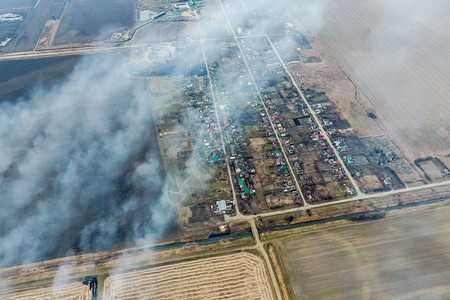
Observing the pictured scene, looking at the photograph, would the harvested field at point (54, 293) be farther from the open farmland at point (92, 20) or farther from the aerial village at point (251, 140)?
the open farmland at point (92, 20)

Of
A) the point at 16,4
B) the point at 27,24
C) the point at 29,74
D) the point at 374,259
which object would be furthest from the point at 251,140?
the point at 16,4

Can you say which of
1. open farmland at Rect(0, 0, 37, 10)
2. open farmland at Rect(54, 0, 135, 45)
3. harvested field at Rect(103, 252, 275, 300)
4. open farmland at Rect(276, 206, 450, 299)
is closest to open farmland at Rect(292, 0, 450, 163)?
open farmland at Rect(276, 206, 450, 299)

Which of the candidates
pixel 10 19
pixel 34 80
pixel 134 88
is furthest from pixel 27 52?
pixel 134 88

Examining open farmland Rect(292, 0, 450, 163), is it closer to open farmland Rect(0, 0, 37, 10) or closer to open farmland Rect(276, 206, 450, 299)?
open farmland Rect(276, 206, 450, 299)

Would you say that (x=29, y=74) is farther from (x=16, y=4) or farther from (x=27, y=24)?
(x=16, y=4)

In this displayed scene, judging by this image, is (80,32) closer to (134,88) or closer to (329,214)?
(134,88)

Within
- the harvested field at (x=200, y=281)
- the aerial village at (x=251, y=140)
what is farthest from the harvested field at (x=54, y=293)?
the aerial village at (x=251, y=140)
